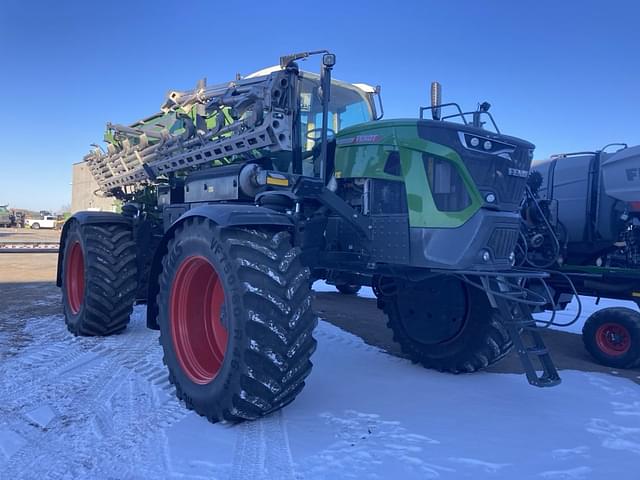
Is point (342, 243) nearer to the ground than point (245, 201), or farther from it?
nearer to the ground

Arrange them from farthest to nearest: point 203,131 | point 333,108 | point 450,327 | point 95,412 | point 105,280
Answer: point 105,280
point 203,131
point 333,108
point 450,327
point 95,412

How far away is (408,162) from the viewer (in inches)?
159

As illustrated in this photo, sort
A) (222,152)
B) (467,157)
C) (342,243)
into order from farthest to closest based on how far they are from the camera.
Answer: (222,152), (342,243), (467,157)

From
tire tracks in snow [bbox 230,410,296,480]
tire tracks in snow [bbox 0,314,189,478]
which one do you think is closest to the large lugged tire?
tire tracks in snow [bbox 230,410,296,480]

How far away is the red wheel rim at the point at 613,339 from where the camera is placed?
576cm

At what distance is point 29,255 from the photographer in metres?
18.3

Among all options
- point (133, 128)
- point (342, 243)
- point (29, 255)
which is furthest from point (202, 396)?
point (29, 255)

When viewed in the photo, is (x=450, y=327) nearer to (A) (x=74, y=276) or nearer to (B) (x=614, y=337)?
(B) (x=614, y=337)

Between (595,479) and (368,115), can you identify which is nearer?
(595,479)

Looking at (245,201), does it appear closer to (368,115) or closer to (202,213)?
(202,213)

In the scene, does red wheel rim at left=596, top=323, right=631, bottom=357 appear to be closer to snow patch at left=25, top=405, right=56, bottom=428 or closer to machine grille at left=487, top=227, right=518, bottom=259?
machine grille at left=487, top=227, right=518, bottom=259

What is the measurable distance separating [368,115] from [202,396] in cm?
331

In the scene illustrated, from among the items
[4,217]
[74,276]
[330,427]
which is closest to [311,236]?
[330,427]

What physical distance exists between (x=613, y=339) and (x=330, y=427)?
412 centimetres
